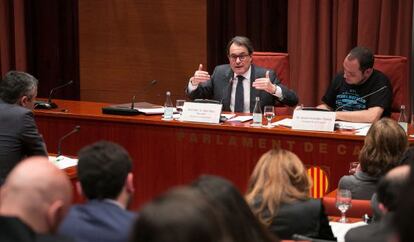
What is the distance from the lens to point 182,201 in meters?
1.56

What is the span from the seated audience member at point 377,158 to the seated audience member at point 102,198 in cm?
139

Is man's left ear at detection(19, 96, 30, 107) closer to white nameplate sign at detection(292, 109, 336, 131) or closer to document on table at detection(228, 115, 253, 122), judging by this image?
document on table at detection(228, 115, 253, 122)

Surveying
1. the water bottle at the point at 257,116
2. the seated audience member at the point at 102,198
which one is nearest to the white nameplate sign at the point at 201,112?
the water bottle at the point at 257,116

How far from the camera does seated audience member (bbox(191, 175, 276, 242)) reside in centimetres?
225

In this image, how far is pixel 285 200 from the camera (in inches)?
115

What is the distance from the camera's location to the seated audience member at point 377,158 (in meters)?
3.64

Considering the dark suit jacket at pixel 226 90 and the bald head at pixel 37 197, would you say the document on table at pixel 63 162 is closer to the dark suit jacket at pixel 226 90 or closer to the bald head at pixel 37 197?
the dark suit jacket at pixel 226 90

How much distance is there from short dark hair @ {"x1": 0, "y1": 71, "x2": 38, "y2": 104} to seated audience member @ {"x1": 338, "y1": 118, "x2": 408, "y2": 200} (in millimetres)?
1926

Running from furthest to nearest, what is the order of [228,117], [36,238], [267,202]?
[228,117] → [267,202] → [36,238]

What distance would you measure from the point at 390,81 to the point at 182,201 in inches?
168

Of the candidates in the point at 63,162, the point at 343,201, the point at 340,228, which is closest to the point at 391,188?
the point at 343,201

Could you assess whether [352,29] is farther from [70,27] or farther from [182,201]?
[182,201]

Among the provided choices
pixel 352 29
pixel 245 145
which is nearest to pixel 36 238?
pixel 245 145

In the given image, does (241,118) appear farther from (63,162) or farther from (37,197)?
(37,197)
